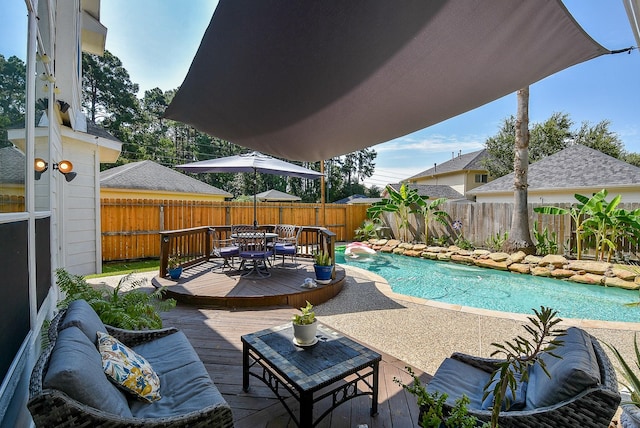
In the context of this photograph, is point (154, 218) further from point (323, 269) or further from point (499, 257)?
point (499, 257)

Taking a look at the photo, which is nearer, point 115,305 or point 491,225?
point 115,305

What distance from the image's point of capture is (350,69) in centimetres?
192

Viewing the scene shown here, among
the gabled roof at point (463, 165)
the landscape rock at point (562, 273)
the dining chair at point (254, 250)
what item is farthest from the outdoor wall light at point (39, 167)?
the gabled roof at point (463, 165)

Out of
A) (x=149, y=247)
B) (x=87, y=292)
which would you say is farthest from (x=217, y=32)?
(x=149, y=247)

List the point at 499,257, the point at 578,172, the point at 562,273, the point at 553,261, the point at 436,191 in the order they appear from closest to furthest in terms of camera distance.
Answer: the point at 562,273
the point at 553,261
the point at 499,257
the point at 578,172
the point at 436,191

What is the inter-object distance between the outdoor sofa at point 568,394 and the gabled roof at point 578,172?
Answer: 1320 centimetres

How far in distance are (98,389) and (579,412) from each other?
224 cm

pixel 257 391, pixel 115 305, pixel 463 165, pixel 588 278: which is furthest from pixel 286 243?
pixel 463 165

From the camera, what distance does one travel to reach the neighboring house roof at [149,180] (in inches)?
435

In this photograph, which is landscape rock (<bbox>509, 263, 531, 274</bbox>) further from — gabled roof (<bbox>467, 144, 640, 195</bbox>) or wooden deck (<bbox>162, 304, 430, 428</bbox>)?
wooden deck (<bbox>162, 304, 430, 428</bbox>)

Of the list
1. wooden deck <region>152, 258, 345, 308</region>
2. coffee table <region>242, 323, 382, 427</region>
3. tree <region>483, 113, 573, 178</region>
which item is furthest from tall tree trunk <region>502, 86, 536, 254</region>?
tree <region>483, 113, 573, 178</region>

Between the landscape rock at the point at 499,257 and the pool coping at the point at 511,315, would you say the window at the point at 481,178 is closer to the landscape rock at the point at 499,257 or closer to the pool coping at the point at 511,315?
the landscape rock at the point at 499,257

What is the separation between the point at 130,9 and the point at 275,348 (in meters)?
5.84

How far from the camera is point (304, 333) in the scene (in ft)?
7.68
